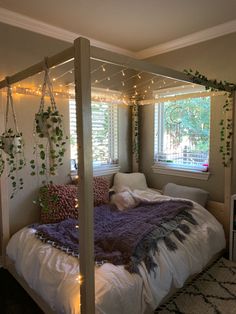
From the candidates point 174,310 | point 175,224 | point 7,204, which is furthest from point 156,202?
point 7,204

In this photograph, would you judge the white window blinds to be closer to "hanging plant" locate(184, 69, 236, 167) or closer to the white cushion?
the white cushion

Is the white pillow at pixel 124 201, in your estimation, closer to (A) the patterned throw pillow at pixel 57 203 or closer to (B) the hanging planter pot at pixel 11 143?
(A) the patterned throw pillow at pixel 57 203

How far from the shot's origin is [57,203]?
2.68 meters

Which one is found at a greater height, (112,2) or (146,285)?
(112,2)

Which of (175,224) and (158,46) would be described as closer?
(175,224)

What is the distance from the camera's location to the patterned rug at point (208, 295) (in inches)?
80.1

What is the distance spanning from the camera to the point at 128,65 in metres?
1.66

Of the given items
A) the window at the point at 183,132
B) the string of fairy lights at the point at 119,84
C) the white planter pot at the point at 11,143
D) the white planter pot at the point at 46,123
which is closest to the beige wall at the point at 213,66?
the window at the point at 183,132

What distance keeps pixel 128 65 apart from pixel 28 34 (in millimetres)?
1671

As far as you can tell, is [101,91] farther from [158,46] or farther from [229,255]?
[229,255]

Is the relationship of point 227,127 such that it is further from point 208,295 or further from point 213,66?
point 208,295

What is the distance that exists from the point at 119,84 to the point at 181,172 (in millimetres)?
1573

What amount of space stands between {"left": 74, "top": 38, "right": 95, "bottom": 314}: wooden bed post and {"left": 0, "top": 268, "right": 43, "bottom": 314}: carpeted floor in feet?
2.89

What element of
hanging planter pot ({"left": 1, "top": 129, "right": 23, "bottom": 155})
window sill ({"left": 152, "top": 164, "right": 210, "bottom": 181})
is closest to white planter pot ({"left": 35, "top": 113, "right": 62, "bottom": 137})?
hanging planter pot ({"left": 1, "top": 129, "right": 23, "bottom": 155})
